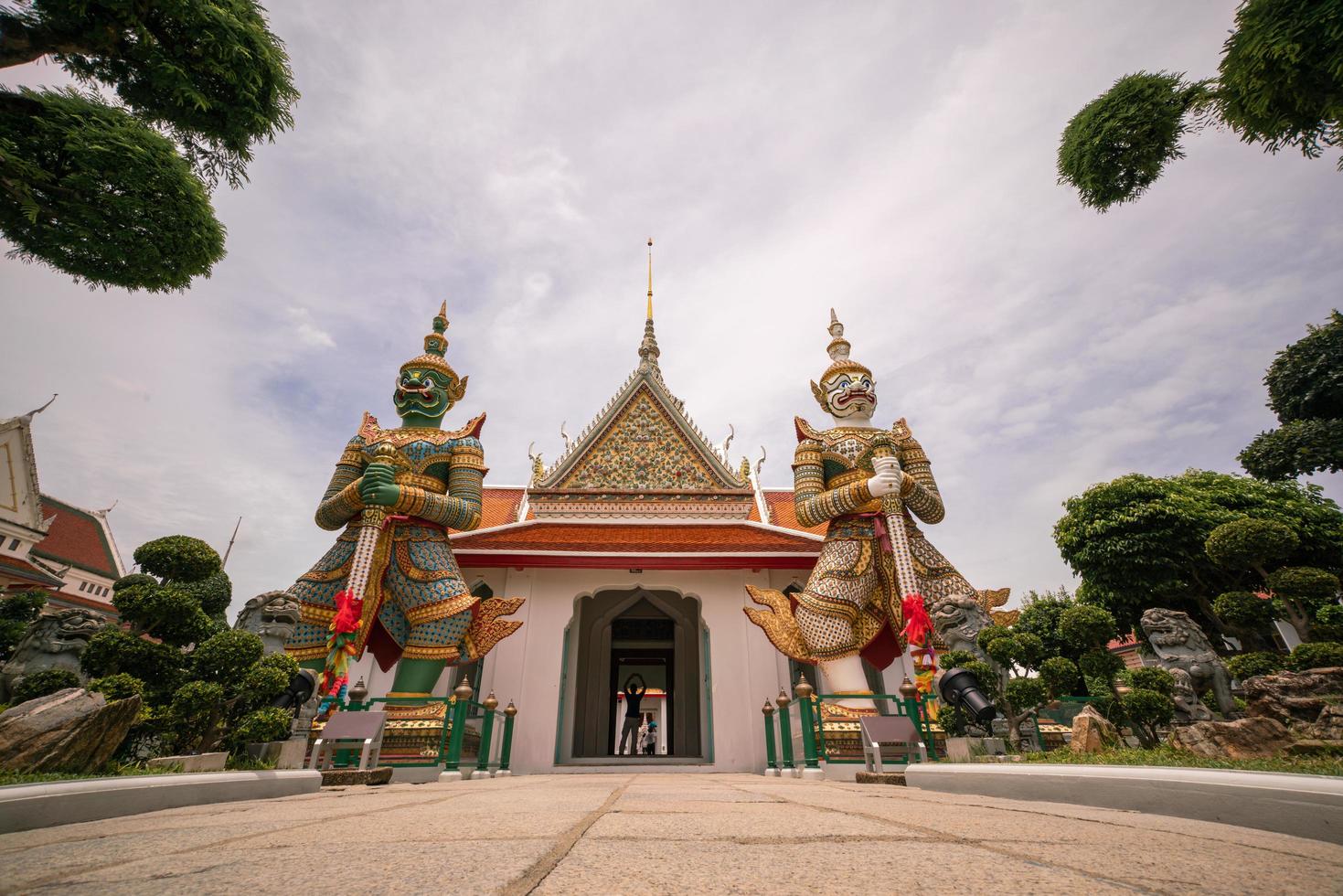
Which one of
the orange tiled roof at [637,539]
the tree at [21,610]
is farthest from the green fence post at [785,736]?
the tree at [21,610]

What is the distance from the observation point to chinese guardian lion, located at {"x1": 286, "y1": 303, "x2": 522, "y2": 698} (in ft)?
21.6

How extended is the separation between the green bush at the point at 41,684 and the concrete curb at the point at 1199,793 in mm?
6218

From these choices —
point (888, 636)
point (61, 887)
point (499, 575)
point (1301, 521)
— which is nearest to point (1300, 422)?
point (1301, 521)

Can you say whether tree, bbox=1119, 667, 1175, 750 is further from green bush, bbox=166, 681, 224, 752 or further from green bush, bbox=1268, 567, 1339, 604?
green bush, bbox=166, 681, 224, 752

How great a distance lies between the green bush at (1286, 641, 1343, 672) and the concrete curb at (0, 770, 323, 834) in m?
10.3

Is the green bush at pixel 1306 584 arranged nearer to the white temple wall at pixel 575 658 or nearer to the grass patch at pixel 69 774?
the white temple wall at pixel 575 658

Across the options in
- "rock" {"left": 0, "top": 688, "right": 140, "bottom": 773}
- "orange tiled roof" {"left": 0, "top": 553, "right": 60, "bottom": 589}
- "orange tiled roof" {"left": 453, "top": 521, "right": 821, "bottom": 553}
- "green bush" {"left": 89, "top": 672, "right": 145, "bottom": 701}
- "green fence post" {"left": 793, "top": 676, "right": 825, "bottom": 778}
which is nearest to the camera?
"rock" {"left": 0, "top": 688, "right": 140, "bottom": 773}

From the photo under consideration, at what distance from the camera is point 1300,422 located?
15.0m

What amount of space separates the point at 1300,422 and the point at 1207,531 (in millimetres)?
5896

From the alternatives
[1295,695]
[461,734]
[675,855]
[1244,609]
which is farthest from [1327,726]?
[1244,609]

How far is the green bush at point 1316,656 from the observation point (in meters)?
6.66

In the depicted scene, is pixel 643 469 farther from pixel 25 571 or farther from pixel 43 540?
pixel 43 540

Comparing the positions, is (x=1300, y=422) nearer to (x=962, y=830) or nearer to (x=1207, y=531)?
(x=1207, y=531)

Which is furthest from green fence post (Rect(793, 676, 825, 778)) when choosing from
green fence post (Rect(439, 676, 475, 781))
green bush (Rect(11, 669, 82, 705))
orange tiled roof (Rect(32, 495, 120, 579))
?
orange tiled roof (Rect(32, 495, 120, 579))
